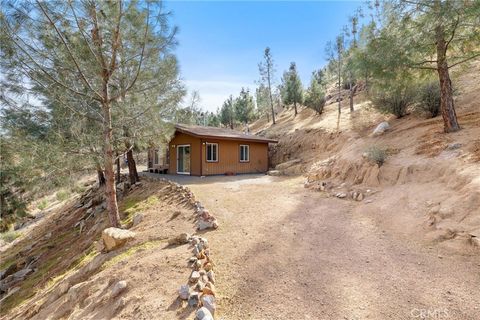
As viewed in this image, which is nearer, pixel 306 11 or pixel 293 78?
pixel 306 11

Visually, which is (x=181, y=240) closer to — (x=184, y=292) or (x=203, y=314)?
(x=184, y=292)

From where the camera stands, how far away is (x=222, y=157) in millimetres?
14258

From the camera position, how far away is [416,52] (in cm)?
734

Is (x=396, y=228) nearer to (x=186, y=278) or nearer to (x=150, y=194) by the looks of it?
(x=186, y=278)

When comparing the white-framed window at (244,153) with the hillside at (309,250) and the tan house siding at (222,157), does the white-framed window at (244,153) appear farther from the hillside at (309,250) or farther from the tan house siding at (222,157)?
the hillside at (309,250)

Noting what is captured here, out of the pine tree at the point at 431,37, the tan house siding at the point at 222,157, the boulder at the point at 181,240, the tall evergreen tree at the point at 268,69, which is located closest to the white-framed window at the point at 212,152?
the tan house siding at the point at 222,157

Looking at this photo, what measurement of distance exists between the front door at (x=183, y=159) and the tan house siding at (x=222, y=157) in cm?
27

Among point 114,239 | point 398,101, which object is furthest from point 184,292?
point 398,101

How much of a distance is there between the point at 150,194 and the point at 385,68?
9.24 meters

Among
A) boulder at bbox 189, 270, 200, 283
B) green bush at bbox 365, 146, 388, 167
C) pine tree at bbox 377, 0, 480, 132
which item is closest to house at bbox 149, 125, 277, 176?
green bush at bbox 365, 146, 388, 167

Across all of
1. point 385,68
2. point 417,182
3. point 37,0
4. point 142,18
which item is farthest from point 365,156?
point 37,0

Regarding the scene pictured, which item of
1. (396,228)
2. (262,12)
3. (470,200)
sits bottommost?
(396,228)

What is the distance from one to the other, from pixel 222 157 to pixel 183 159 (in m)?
2.38

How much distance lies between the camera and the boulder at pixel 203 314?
2523mm
